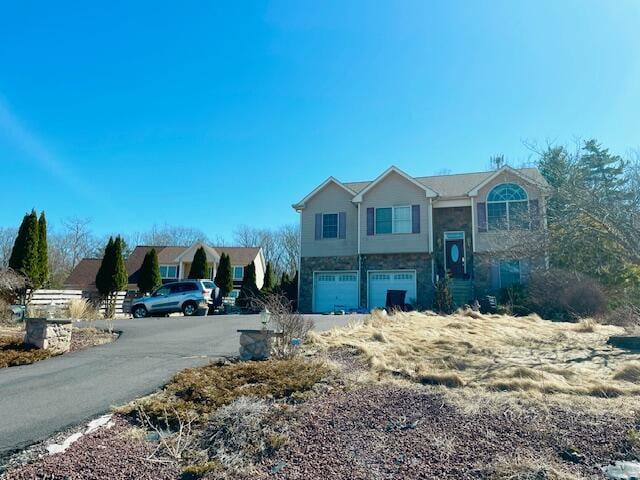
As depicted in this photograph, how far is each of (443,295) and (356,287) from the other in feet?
16.6

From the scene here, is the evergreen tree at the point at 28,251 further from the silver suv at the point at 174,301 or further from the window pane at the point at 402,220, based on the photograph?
the window pane at the point at 402,220

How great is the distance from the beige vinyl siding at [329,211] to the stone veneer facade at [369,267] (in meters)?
0.37

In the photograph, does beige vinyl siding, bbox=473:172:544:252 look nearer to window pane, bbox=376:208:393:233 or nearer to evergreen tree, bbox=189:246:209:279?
window pane, bbox=376:208:393:233

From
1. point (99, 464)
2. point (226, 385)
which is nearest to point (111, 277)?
point (226, 385)

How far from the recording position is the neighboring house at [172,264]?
1367 inches

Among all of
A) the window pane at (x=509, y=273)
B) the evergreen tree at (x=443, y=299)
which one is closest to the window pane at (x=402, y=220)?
the evergreen tree at (x=443, y=299)

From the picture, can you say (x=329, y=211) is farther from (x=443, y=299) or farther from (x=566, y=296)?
(x=566, y=296)

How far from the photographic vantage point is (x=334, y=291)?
22516mm

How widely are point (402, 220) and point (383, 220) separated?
942 millimetres

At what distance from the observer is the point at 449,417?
467 centimetres

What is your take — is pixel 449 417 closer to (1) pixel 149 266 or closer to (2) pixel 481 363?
(2) pixel 481 363

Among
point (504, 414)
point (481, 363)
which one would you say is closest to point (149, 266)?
point (481, 363)

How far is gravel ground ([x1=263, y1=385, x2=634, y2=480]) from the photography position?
3705 millimetres

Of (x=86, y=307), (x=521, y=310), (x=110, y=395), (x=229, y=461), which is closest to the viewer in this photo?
(x=229, y=461)
